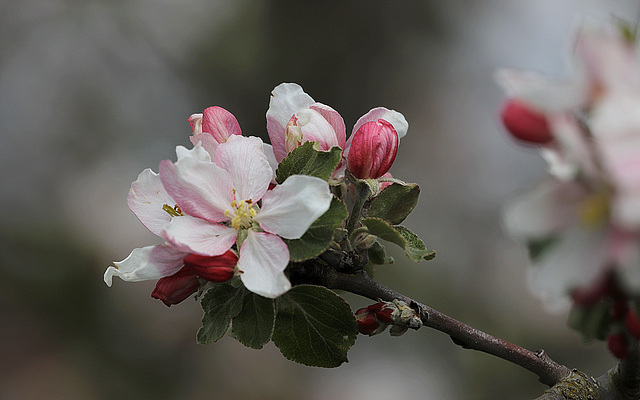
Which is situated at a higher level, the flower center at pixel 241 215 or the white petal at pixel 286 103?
the white petal at pixel 286 103

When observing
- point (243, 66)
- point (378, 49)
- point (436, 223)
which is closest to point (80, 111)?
point (243, 66)

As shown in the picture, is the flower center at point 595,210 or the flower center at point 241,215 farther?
the flower center at point 241,215

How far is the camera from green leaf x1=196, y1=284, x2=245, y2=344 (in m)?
0.44

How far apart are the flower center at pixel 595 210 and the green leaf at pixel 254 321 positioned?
0.84 ft

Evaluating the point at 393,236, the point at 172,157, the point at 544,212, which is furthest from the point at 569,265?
the point at 172,157

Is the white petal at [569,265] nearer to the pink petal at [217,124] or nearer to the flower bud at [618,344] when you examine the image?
the flower bud at [618,344]

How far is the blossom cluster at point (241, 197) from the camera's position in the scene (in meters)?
0.40

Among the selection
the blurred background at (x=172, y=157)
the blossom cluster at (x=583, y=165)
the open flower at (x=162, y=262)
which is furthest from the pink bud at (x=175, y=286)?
the blurred background at (x=172, y=157)

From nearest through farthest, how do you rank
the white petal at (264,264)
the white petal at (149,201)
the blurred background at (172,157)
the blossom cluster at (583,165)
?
1. the blossom cluster at (583,165)
2. the white petal at (264,264)
3. the white petal at (149,201)
4. the blurred background at (172,157)

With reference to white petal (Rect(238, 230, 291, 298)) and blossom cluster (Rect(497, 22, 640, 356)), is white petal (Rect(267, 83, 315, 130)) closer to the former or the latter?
white petal (Rect(238, 230, 291, 298))

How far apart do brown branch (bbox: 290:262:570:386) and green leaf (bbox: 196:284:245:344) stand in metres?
0.05

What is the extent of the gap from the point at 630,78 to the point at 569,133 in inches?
1.9

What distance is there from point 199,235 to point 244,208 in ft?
0.14

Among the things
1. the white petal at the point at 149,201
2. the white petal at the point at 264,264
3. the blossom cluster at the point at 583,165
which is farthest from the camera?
the white petal at the point at 149,201
